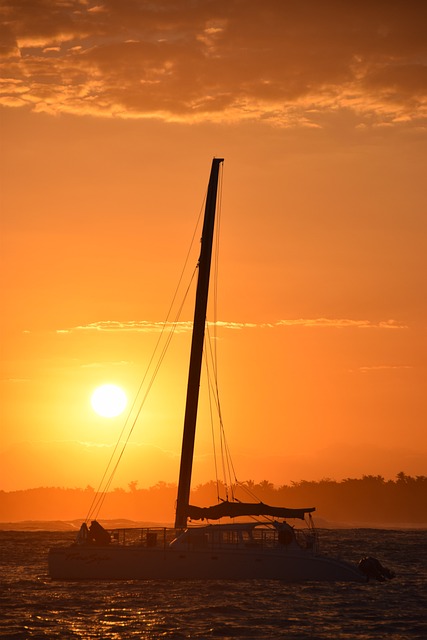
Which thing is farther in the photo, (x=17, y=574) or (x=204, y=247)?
(x=17, y=574)

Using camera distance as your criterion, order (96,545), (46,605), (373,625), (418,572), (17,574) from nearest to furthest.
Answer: (373,625) → (46,605) → (96,545) → (17,574) → (418,572)

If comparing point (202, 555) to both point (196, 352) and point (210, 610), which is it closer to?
point (210, 610)

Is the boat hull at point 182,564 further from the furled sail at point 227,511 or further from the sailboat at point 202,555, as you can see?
the furled sail at point 227,511

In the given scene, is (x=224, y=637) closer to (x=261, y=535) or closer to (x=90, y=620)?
(x=90, y=620)

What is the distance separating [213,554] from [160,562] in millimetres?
2543

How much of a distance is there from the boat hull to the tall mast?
2871 millimetres

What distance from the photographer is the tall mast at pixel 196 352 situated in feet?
163

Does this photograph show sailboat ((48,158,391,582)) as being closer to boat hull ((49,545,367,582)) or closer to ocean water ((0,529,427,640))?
boat hull ((49,545,367,582))

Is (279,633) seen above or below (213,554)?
below

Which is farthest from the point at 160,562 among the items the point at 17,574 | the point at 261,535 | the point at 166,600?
the point at 17,574

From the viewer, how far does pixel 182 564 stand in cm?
4675

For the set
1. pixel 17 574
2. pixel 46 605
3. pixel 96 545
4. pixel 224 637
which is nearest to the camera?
pixel 224 637

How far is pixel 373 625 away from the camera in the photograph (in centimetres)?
4025

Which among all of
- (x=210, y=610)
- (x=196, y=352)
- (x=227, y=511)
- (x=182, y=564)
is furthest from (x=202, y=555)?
(x=196, y=352)
